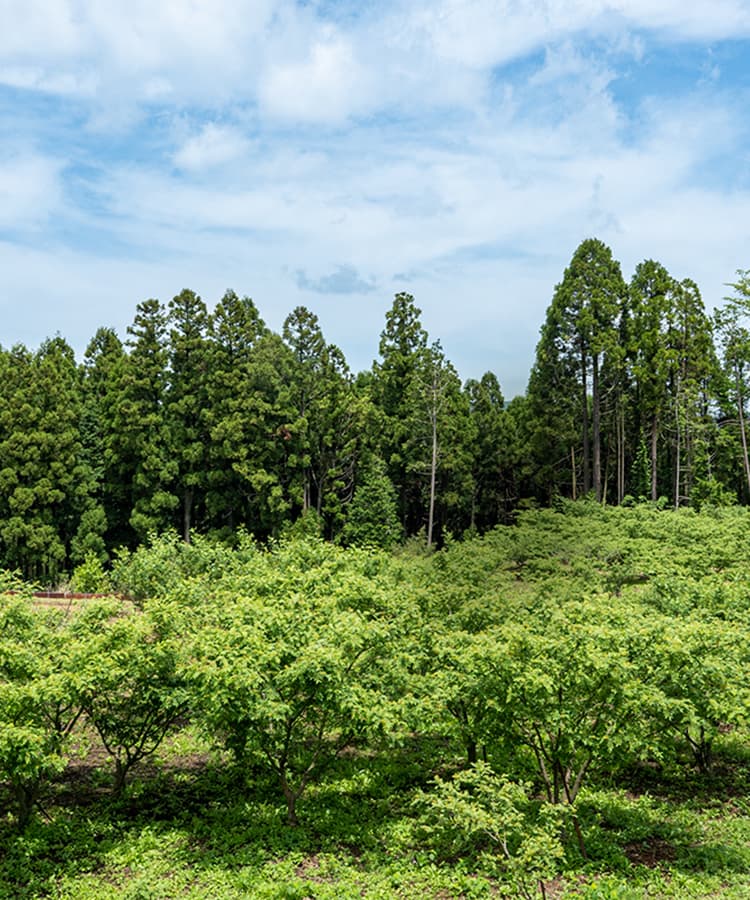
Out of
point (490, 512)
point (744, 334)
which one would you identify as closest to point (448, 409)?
point (490, 512)

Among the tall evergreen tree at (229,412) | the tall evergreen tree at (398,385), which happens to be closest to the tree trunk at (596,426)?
the tall evergreen tree at (398,385)

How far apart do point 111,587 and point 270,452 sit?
12.1 metres

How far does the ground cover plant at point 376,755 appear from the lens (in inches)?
303

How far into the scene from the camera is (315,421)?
101 feet

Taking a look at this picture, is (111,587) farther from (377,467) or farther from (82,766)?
(377,467)

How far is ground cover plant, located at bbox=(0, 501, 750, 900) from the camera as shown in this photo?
303 inches

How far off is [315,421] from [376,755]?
2044cm

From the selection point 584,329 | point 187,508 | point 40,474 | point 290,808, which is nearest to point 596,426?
point 584,329

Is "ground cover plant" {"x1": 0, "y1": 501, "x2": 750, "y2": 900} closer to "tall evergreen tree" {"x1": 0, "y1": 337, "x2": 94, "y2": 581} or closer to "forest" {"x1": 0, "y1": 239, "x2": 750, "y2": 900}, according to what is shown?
"forest" {"x1": 0, "y1": 239, "x2": 750, "y2": 900}

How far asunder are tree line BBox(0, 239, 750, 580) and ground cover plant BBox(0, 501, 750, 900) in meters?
17.8

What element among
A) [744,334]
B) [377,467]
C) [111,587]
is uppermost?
[744,334]

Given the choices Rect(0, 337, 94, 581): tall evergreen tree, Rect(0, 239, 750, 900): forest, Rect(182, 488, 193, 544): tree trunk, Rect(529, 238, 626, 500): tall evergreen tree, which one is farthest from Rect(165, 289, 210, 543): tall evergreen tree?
Rect(529, 238, 626, 500): tall evergreen tree

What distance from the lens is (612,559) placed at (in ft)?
60.8

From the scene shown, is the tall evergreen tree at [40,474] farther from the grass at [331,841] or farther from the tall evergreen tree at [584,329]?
the tall evergreen tree at [584,329]
